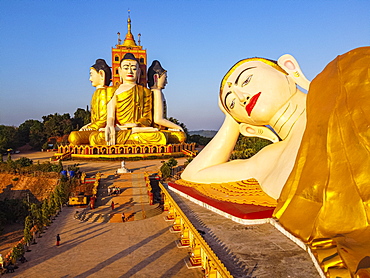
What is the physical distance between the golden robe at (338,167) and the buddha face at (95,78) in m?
25.3

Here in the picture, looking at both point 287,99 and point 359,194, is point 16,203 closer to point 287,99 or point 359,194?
point 287,99

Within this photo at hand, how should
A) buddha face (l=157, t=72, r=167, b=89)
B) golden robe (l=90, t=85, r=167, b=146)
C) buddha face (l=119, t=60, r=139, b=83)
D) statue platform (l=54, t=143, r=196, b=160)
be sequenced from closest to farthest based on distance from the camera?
statue platform (l=54, t=143, r=196, b=160) < golden robe (l=90, t=85, r=167, b=146) < buddha face (l=119, t=60, r=139, b=83) < buddha face (l=157, t=72, r=167, b=89)

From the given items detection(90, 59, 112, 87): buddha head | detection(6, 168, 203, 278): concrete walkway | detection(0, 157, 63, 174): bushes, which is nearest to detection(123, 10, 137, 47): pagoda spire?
detection(90, 59, 112, 87): buddha head

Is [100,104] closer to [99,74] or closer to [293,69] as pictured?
[99,74]

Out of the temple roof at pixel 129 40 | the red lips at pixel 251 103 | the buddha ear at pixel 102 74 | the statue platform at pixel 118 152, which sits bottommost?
the statue platform at pixel 118 152

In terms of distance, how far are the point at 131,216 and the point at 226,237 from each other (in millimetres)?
7105

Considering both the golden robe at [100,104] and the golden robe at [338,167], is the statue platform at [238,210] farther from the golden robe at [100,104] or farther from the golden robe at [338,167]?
the golden robe at [100,104]

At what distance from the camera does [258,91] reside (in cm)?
771

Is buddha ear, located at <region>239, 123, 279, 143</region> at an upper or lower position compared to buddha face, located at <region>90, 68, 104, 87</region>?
lower

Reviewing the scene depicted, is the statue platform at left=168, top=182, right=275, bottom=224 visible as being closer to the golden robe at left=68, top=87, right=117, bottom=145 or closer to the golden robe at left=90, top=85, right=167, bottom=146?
the golden robe at left=90, top=85, right=167, bottom=146

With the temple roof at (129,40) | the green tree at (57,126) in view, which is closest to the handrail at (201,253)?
the temple roof at (129,40)

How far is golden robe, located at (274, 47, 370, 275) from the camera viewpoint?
414 cm

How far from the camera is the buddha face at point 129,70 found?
26027 mm

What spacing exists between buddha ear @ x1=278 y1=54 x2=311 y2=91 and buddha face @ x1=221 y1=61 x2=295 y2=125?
8.3 inches
